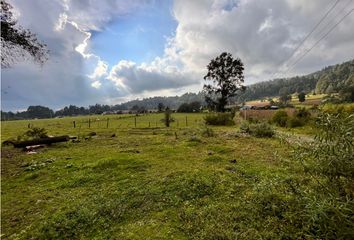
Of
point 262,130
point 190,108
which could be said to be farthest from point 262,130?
point 190,108

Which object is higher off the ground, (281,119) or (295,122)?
(281,119)

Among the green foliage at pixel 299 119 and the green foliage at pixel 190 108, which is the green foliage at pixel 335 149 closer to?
the green foliage at pixel 299 119

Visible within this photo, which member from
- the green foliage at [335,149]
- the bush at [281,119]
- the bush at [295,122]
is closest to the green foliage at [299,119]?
the bush at [295,122]

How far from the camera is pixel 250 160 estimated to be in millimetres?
10648

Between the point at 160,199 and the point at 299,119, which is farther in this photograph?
the point at 299,119

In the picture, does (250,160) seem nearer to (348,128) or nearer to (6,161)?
(348,128)

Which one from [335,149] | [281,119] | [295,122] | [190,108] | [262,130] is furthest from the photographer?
[190,108]

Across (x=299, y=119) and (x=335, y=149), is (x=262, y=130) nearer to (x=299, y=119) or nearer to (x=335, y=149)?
(x=299, y=119)

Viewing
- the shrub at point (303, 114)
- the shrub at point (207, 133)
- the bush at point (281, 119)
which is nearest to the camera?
the shrub at point (207, 133)

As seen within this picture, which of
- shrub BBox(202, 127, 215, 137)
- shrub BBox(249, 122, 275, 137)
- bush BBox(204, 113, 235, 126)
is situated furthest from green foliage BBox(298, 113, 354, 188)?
bush BBox(204, 113, 235, 126)

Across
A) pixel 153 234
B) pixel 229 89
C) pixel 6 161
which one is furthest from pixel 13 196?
pixel 229 89

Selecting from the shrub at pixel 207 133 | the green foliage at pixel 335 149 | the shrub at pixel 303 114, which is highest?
the green foliage at pixel 335 149

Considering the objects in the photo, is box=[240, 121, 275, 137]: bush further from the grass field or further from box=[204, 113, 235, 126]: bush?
box=[204, 113, 235, 126]: bush

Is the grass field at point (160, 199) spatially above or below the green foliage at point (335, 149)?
below
